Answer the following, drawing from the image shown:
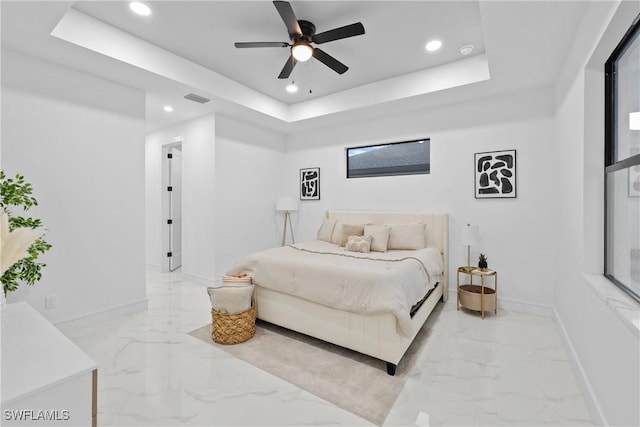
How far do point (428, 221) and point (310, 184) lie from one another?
2155mm

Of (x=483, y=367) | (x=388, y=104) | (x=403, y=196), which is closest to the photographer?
(x=483, y=367)

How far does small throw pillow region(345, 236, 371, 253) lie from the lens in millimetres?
3545

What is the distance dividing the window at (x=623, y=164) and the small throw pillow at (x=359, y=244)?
6.82ft

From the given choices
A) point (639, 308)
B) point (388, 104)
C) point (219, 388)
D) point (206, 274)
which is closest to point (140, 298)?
point (206, 274)

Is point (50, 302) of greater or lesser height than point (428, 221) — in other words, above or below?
below

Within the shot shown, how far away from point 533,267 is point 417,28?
2.88 m

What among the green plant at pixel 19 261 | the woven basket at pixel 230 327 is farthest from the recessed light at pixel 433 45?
the green plant at pixel 19 261

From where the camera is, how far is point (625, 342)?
136cm

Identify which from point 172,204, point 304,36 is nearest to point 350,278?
point 304,36

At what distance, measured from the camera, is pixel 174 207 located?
548 centimetres

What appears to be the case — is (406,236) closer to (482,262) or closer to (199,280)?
Answer: (482,262)

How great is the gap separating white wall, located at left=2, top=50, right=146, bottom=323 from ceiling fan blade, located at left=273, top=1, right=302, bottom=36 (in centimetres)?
217

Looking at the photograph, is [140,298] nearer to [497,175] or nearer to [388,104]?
[388,104]

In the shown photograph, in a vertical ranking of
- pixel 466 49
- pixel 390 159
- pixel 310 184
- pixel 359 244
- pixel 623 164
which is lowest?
A: pixel 359 244
